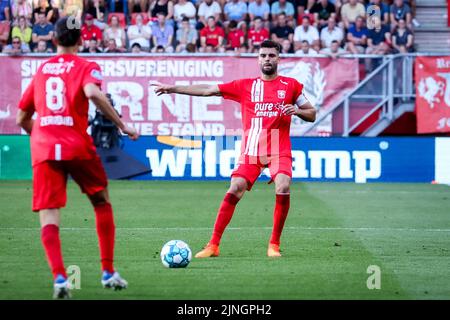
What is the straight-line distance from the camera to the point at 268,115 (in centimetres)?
1155

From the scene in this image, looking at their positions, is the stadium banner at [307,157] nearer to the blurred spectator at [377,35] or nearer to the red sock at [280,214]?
the blurred spectator at [377,35]

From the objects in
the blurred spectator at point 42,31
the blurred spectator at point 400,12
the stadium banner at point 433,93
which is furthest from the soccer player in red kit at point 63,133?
the blurred spectator at point 400,12

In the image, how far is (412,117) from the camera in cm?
2588

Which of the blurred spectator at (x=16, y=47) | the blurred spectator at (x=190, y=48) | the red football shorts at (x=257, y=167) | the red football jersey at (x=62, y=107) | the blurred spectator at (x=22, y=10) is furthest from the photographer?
the blurred spectator at (x=22, y=10)

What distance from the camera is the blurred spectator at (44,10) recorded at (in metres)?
25.8

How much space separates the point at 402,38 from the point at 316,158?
179 inches

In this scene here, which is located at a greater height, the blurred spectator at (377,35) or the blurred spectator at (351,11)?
the blurred spectator at (351,11)

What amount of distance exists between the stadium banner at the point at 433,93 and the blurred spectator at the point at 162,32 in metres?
6.10

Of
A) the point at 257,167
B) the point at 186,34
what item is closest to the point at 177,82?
the point at 186,34

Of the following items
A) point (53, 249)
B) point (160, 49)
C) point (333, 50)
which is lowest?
point (53, 249)

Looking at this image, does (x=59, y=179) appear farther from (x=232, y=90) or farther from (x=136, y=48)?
(x=136, y=48)

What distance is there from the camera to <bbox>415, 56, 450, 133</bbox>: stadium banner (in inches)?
952

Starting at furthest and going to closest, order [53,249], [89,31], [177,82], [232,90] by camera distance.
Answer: [89,31]
[177,82]
[232,90]
[53,249]

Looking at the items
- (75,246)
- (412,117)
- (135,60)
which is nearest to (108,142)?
(135,60)
